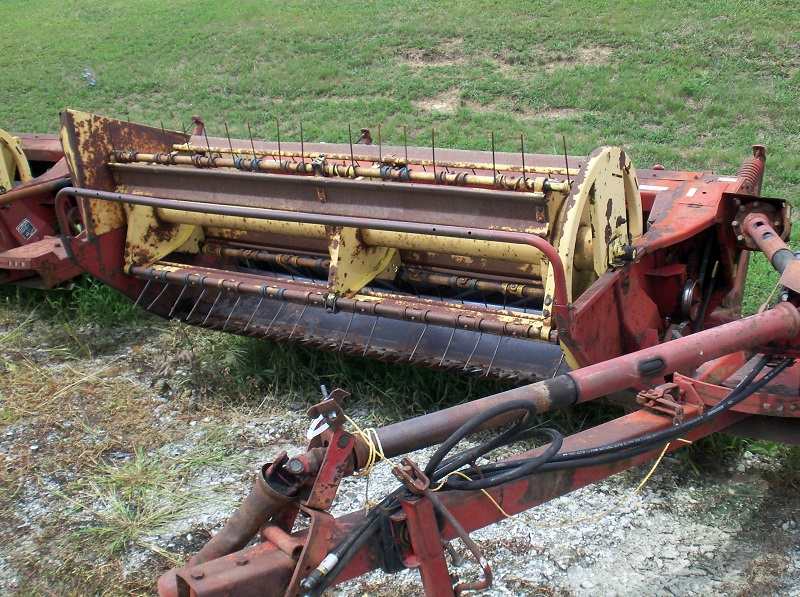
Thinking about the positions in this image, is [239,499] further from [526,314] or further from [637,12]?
[637,12]

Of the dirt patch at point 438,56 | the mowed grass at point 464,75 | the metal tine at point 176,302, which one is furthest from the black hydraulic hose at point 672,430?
the dirt patch at point 438,56

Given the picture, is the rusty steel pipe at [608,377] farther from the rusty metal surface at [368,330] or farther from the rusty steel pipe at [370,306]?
the rusty metal surface at [368,330]

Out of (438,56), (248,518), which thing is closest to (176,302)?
(248,518)

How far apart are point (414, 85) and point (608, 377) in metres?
9.33

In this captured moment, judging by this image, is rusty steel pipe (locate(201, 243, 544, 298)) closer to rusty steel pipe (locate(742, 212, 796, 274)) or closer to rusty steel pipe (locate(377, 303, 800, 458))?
rusty steel pipe (locate(742, 212, 796, 274))

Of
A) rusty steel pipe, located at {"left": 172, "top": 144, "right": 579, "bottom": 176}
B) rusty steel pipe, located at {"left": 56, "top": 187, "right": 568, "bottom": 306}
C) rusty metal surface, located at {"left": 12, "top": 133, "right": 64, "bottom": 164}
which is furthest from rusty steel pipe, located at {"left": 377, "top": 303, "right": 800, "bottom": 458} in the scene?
rusty metal surface, located at {"left": 12, "top": 133, "right": 64, "bottom": 164}

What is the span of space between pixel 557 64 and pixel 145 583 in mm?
9322

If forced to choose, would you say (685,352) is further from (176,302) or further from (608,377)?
(176,302)

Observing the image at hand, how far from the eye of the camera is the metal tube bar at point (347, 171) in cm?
394

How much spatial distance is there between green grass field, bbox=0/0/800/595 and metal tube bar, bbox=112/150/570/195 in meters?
1.19

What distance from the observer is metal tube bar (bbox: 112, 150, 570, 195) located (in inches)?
155

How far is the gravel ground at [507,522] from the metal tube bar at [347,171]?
1393mm

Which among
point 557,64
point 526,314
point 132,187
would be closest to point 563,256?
point 526,314

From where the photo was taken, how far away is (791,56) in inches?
404
